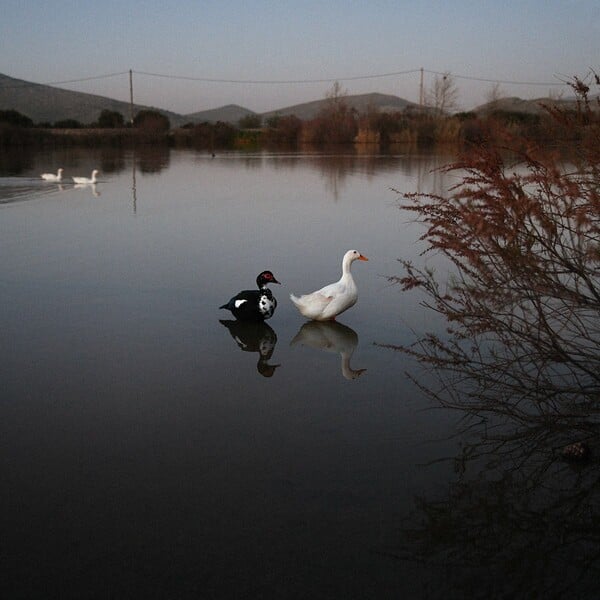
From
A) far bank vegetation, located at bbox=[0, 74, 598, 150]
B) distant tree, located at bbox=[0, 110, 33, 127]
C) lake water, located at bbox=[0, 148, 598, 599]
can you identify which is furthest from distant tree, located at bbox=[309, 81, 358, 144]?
lake water, located at bbox=[0, 148, 598, 599]

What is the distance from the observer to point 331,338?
20.0 feet

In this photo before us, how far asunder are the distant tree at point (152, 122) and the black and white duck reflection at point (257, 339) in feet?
147

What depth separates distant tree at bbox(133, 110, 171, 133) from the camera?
50763 millimetres

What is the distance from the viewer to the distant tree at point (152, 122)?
50763 mm

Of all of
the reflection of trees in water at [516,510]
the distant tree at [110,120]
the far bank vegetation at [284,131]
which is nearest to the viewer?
the reflection of trees in water at [516,510]

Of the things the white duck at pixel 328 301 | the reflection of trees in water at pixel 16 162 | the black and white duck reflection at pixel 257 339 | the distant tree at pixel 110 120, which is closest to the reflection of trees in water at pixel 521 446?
the black and white duck reflection at pixel 257 339

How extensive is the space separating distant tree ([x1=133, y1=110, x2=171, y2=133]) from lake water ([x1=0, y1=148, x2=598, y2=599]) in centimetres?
4441

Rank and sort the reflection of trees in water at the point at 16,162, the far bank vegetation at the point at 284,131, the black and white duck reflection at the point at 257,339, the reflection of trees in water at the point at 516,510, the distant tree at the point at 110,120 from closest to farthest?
1. the reflection of trees in water at the point at 516,510
2. the black and white duck reflection at the point at 257,339
3. the reflection of trees in water at the point at 16,162
4. the far bank vegetation at the point at 284,131
5. the distant tree at the point at 110,120

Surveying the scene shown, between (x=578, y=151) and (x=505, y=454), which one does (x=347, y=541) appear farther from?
(x=578, y=151)

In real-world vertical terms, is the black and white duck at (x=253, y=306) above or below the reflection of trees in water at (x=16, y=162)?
below

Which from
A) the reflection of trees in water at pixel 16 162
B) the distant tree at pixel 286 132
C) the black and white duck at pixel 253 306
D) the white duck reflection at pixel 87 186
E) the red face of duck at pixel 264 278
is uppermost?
the distant tree at pixel 286 132

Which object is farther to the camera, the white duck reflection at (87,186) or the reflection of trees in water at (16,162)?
the reflection of trees in water at (16,162)

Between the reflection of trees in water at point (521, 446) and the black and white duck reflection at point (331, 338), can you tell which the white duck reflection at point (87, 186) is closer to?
the black and white duck reflection at point (331, 338)

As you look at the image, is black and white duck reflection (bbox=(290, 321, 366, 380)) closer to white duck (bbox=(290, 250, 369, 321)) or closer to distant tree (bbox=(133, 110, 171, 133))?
white duck (bbox=(290, 250, 369, 321))
